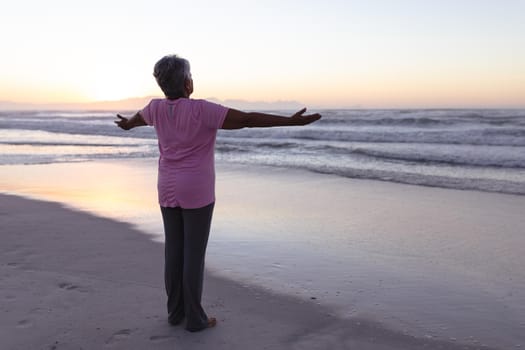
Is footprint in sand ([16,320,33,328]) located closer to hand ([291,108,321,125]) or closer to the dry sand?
the dry sand

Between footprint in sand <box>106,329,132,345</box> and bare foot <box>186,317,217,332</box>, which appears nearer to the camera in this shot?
footprint in sand <box>106,329,132,345</box>

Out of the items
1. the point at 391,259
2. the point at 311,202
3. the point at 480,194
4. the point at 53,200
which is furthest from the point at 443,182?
the point at 53,200

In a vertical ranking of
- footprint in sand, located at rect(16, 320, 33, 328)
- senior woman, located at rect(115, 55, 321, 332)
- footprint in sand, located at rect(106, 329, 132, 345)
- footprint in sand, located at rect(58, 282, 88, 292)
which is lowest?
footprint in sand, located at rect(106, 329, 132, 345)

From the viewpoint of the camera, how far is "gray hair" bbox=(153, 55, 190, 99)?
3.08 meters

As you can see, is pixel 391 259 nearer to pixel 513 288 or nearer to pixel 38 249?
pixel 513 288

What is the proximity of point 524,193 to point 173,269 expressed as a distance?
8.01 meters

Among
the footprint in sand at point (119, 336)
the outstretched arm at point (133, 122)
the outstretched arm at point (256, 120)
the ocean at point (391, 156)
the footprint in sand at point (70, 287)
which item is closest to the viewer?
the outstretched arm at point (256, 120)

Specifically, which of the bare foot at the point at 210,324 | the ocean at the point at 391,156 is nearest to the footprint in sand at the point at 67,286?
the bare foot at the point at 210,324

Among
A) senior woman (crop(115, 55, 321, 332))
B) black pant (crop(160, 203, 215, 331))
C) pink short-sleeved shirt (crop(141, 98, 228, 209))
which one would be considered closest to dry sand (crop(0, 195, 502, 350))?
black pant (crop(160, 203, 215, 331))

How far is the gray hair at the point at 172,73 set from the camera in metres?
3.08

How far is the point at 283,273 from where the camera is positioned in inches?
187

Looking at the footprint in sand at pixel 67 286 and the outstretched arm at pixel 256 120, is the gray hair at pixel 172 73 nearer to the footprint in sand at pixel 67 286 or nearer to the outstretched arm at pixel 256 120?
the outstretched arm at pixel 256 120

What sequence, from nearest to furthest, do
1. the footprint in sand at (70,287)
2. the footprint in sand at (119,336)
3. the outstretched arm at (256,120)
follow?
the outstretched arm at (256,120)
the footprint in sand at (119,336)
the footprint in sand at (70,287)

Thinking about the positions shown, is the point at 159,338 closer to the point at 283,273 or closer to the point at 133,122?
the point at 133,122
